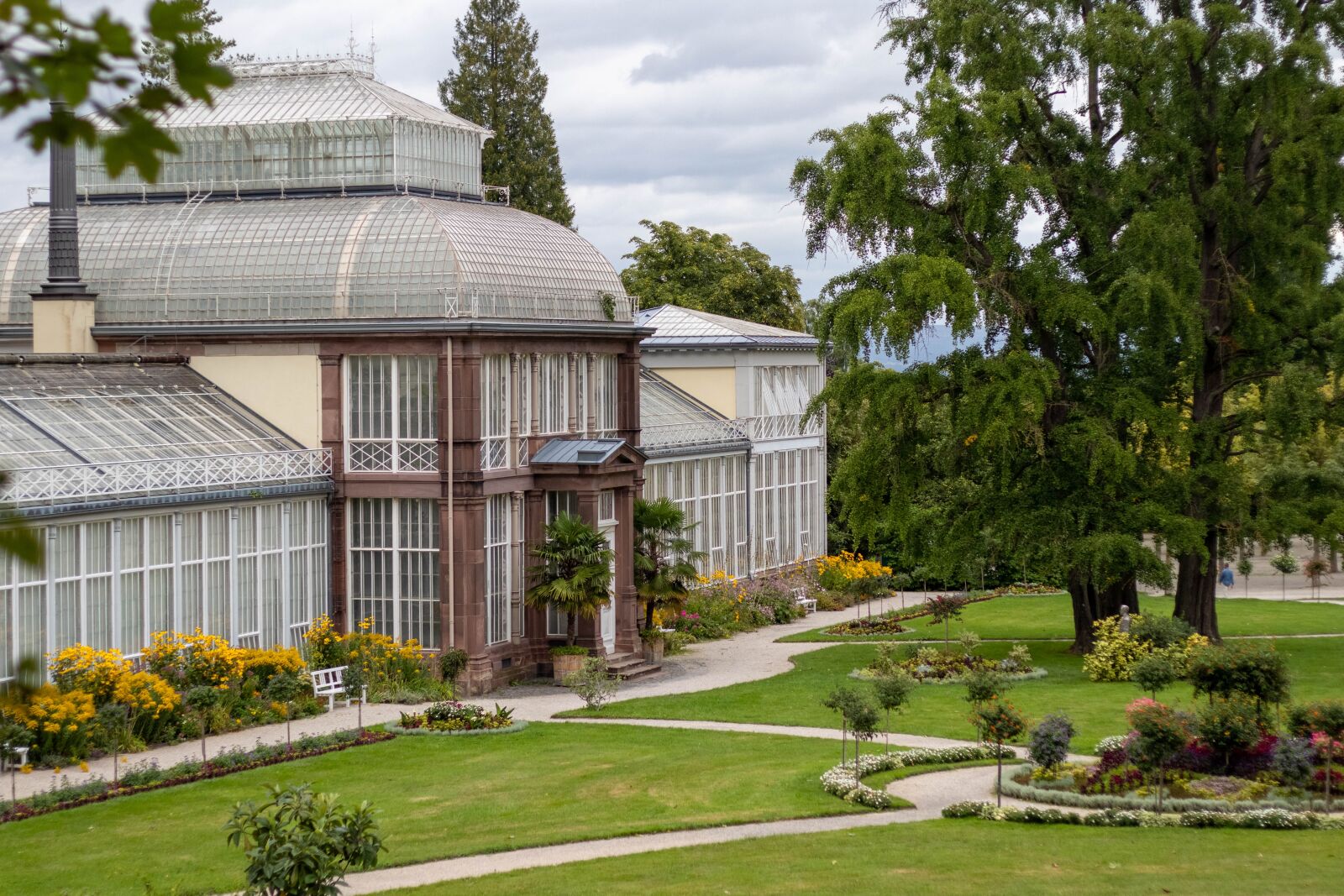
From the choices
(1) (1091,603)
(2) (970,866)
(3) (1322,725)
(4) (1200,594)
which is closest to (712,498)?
(1) (1091,603)

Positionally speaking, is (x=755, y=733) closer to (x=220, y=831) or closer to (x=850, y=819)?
(x=850, y=819)

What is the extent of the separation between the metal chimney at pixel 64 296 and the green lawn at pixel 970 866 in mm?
20912

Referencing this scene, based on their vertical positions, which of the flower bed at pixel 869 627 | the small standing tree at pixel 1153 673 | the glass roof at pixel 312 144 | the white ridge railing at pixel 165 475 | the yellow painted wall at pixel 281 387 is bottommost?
the flower bed at pixel 869 627

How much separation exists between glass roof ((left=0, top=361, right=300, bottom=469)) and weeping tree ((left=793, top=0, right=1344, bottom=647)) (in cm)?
1245

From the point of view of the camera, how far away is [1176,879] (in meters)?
17.7

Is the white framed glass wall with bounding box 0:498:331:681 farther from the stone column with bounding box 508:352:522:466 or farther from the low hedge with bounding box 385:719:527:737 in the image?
the low hedge with bounding box 385:719:527:737

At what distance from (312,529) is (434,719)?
633 cm

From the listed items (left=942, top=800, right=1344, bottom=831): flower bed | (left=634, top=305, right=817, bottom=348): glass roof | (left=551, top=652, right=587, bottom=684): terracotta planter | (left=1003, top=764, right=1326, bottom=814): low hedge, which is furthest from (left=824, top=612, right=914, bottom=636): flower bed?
(left=942, top=800, right=1344, bottom=831): flower bed

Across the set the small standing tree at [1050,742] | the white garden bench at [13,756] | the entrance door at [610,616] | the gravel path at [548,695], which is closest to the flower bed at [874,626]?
the gravel path at [548,695]

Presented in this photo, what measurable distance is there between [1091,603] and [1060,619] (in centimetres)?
841

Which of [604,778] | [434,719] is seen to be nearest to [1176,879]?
[604,778]

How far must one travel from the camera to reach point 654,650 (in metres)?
38.0

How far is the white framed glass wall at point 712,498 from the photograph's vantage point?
45.5 metres

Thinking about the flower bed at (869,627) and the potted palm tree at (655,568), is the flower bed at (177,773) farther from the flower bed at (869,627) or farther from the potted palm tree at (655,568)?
the flower bed at (869,627)
